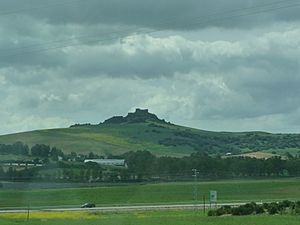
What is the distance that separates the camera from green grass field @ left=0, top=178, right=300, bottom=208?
3361 inches

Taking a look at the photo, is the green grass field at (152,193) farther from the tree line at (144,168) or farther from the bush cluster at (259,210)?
the bush cluster at (259,210)

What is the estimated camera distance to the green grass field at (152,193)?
85.4 meters

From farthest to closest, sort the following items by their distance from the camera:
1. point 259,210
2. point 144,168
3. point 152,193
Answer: point 144,168
point 152,193
point 259,210

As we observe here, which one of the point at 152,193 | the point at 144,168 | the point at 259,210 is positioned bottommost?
the point at 259,210

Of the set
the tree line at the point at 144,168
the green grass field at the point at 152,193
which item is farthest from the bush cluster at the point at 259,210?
the green grass field at the point at 152,193

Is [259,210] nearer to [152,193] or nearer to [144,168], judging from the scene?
[152,193]

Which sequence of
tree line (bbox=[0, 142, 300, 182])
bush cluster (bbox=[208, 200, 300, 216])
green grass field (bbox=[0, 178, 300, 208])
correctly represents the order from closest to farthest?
bush cluster (bbox=[208, 200, 300, 216]) < tree line (bbox=[0, 142, 300, 182]) < green grass field (bbox=[0, 178, 300, 208])

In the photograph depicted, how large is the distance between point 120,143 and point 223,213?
122379 mm

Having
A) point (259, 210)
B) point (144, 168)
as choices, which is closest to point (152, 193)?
point (144, 168)

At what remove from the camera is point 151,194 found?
4028 inches

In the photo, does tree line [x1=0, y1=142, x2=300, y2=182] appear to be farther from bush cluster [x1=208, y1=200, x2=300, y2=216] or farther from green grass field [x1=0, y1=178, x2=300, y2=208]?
bush cluster [x1=208, y1=200, x2=300, y2=216]

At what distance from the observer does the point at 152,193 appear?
10256 cm

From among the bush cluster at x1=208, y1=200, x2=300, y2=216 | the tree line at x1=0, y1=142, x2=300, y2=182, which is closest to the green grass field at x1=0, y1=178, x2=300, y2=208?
the tree line at x1=0, y1=142, x2=300, y2=182

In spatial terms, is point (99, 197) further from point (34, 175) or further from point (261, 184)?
point (261, 184)
